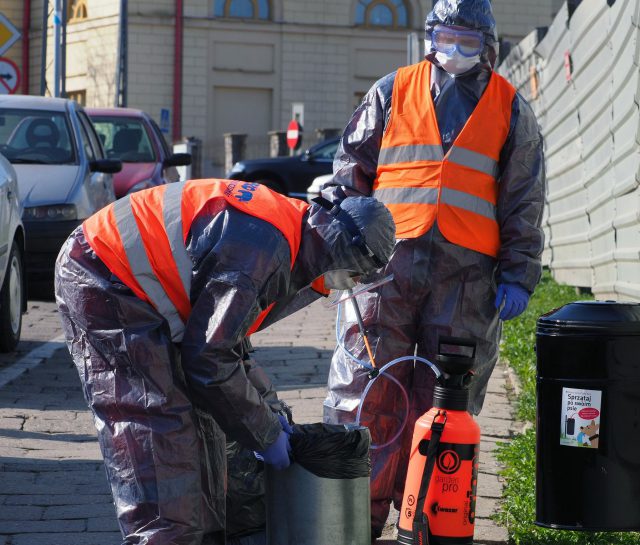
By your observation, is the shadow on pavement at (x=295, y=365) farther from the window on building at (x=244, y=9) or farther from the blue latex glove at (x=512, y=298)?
the window on building at (x=244, y=9)

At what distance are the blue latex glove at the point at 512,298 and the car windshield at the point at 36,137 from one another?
7.12 meters

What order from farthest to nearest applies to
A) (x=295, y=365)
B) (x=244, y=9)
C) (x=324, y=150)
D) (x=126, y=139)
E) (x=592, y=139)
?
(x=244, y=9) < (x=324, y=150) < (x=126, y=139) < (x=592, y=139) < (x=295, y=365)

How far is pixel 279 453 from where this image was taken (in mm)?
4016

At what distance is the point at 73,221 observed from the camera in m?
10.7

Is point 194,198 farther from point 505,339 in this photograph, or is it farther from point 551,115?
point 551,115

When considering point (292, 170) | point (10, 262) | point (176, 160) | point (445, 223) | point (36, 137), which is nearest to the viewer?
point (445, 223)

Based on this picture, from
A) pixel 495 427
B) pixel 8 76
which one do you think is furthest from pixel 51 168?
pixel 495 427

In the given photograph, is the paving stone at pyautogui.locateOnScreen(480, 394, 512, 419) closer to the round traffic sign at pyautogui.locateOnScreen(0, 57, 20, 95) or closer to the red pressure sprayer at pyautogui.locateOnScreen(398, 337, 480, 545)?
the red pressure sprayer at pyautogui.locateOnScreen(398, 337, 480, 545)

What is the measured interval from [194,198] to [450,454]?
1.21 metres

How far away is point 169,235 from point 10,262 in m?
5.26

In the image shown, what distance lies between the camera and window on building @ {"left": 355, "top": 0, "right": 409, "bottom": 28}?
43969mm

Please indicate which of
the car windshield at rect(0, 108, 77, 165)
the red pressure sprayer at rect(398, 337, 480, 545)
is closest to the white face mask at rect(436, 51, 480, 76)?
the red pressure sprayer at rect(398, 337, 480, 545)

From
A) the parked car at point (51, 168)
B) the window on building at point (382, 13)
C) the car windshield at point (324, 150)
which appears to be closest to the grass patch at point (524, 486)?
the parked car at point (51, 168)

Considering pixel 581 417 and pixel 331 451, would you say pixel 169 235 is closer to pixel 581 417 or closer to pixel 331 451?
pixel 331 451
